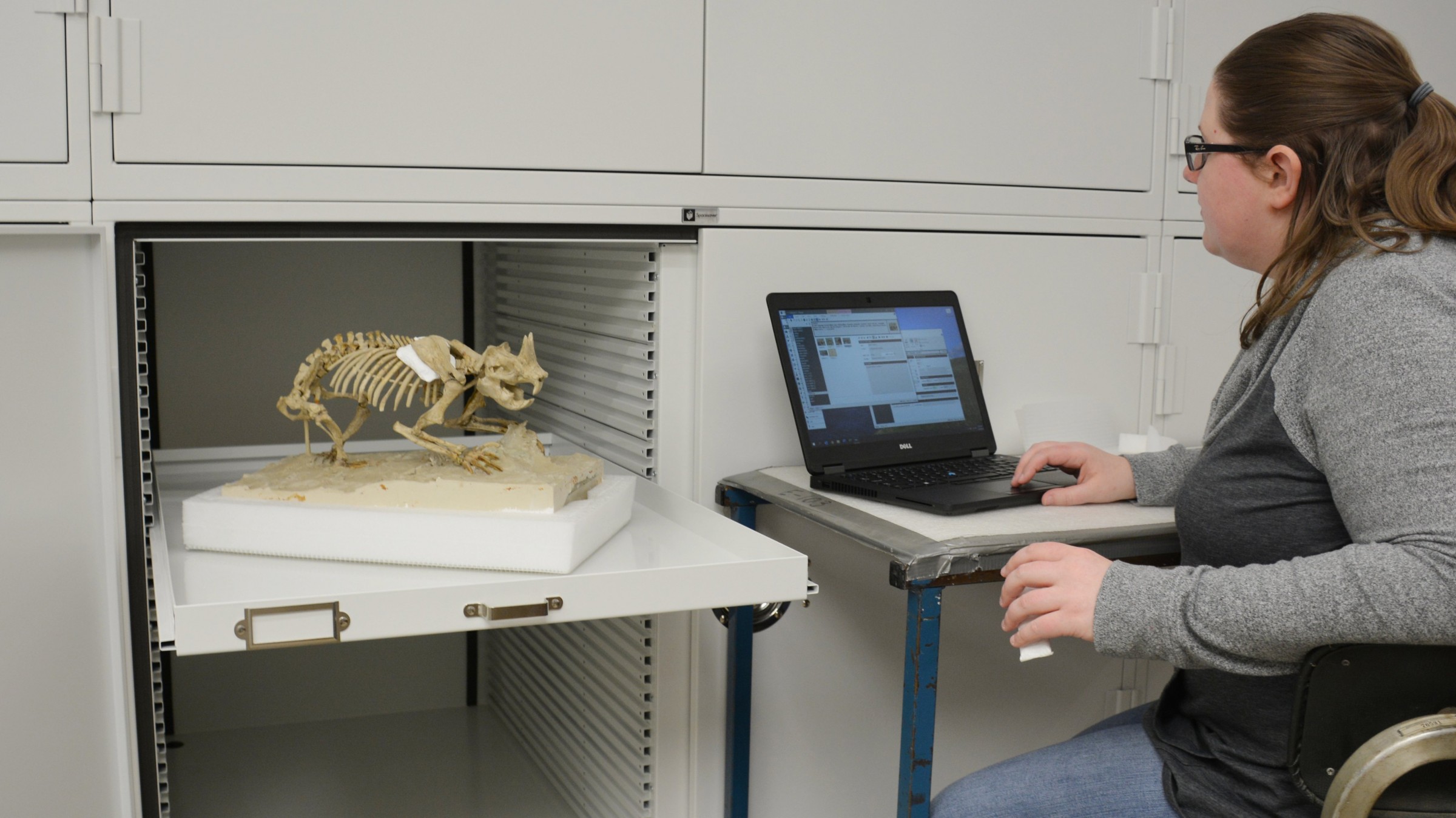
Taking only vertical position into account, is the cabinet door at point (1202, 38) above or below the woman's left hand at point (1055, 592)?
above

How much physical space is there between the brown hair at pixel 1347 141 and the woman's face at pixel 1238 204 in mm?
23

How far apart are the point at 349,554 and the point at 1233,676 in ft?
2.98

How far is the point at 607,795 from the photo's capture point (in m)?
1.89

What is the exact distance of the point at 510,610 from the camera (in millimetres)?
1118

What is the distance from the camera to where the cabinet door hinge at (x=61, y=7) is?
1300mm

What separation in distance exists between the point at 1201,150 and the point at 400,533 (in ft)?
A: 2.99

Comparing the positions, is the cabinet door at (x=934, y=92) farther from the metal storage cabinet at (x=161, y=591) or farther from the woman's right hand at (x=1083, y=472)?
the woman's right hand at (x=1083, y=472)

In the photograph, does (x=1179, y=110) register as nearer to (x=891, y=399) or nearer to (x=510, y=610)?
(x=891, y=399)

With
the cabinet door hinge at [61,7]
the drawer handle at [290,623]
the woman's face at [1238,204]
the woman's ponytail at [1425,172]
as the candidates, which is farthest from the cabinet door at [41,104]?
the woman's ponytail at [1425,172]

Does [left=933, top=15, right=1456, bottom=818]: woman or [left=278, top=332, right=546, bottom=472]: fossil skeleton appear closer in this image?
[left=933, top=15, right=1456, bottom=818]: woman

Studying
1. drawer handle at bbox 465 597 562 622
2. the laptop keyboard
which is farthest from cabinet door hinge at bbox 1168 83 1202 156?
drawer handle at bbox 465 597 562 622

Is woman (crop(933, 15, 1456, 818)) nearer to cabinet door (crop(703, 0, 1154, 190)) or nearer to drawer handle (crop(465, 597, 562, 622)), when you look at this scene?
drawer handle (crop(465, 597, 562, 622))

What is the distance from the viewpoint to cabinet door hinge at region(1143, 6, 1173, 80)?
188 cm

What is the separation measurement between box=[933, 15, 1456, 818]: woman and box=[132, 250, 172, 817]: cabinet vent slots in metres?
0.98
